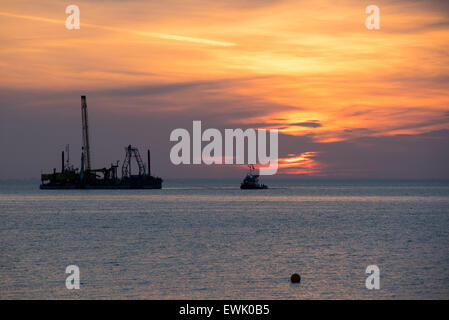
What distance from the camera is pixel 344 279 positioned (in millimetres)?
37812

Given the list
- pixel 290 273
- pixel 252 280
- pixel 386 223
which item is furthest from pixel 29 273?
pixel 386 223

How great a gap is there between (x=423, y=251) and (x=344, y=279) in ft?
62.9

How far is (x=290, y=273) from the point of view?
39.8 metres

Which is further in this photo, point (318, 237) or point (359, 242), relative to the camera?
point (318, 237)

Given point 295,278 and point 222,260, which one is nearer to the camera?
point 295,278

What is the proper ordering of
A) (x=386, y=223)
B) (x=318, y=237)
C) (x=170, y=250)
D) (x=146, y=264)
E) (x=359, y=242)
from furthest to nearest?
(x=386, y=223), (x=318, y=237), (x=359, y=242), (x=170, y=250), (x=146, y=264)

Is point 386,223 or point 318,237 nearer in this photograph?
point 318,237

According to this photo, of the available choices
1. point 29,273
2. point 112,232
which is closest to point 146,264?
point 29,273

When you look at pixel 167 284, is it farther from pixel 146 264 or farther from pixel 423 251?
pixel 423 251

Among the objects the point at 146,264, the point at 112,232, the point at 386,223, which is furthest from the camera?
the point at 386,223

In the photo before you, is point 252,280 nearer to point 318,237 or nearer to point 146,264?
point 146,264

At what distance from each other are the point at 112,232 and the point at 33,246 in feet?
51.1

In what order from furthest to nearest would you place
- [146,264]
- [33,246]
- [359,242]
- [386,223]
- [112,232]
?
1. [386,223]
2. [112,232]
3. [359,242]
4. [33,246]
5. [146,264]
